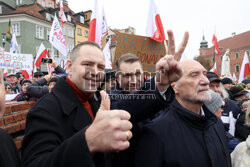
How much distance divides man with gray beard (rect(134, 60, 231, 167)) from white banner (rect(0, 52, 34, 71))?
8.55m

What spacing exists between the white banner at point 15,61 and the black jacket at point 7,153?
27.1 feet

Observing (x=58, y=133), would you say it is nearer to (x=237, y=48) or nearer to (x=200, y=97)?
(x=200, y=97)

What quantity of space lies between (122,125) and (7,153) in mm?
842

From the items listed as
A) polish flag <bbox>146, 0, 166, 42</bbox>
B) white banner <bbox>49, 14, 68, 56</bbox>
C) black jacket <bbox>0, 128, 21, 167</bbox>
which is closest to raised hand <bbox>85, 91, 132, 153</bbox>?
black jacket <bbox>0, 128, 21, 167</bbox>

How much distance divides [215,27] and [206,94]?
12017 millimetres

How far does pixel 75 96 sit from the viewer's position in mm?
1602

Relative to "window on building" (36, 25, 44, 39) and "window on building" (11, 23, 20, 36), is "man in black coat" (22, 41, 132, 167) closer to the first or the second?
"window on building" (11, 23, 20, 36)

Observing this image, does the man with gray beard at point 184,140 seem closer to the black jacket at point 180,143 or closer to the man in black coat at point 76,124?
the black jacket at point 180,143

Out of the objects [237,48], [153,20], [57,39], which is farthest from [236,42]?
[153,20]

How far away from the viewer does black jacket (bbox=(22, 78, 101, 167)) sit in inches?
33.3

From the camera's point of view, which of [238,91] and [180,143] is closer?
[180,143]

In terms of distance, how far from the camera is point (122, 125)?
793 mm

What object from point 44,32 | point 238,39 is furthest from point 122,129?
point 238,39

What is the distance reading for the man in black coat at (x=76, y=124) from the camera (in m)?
0.80
